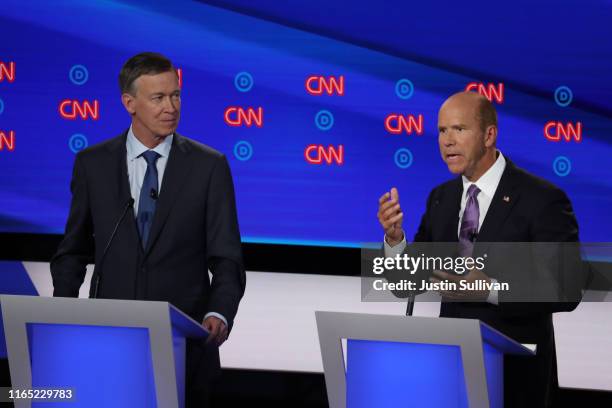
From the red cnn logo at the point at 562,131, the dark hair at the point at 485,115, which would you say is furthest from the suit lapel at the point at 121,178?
the red cnn logo at the point at 562,131

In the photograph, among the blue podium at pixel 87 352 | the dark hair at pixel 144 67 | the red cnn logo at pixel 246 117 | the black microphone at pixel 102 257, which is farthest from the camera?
the red cnn logo at pixel 246 117

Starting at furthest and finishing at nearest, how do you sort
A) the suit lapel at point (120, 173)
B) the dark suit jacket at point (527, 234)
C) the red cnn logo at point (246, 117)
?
the red cnn logo at point (246, 117)
the suit lapel at point (120, 173)
the dark suit jacket at point (527, 234)

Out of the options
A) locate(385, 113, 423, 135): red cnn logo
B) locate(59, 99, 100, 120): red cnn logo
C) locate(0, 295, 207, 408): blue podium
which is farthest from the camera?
locate(59, 99, 100, 120): red cnn logo

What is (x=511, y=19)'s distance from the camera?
4.70m

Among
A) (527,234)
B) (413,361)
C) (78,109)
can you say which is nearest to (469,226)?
(527,234)

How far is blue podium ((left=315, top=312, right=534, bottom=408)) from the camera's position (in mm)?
2600

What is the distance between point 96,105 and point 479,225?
2.41 meters

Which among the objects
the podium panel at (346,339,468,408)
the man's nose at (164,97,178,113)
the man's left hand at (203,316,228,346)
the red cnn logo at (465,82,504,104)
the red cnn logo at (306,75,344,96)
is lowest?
the podium panel at (346,339,468,408)

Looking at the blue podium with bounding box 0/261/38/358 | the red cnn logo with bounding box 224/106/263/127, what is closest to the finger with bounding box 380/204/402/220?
the red cnn logo with bounding box 224/106/263/127

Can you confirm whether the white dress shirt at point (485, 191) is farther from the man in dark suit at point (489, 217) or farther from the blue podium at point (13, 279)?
the blue podium at point (13, 279)

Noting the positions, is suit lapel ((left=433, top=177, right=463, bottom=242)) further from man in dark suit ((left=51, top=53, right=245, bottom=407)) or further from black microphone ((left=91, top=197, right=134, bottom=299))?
black microphone ((left=91, top=197, right=134, bottom=299))

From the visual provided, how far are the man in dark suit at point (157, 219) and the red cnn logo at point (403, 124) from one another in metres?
1.54

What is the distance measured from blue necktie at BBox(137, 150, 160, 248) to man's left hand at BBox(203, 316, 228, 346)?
35 cm

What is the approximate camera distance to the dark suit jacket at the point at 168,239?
332 centimetres
